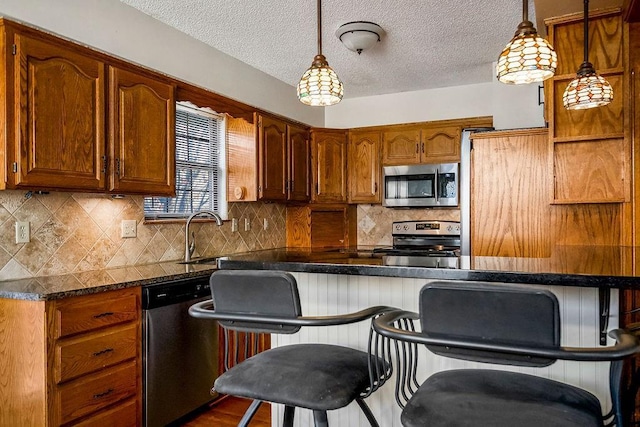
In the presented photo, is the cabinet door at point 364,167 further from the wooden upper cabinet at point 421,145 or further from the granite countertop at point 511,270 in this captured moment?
the granite countertop at point 511,270

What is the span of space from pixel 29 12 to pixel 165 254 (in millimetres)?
1665

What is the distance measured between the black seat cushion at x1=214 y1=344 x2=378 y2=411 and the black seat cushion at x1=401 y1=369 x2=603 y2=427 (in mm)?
196

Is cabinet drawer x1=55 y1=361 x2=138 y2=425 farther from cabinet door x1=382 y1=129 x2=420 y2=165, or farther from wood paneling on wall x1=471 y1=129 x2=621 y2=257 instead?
cabinet door x1=382 y1=129 x2=420 y2=165

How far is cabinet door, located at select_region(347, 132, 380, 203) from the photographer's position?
4.65 metres

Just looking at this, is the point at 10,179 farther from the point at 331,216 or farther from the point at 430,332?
the point at 331,216

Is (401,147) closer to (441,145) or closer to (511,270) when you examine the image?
(441,145)

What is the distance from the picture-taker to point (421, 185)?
4398mm

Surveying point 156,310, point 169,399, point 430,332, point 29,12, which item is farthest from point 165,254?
point 430,332

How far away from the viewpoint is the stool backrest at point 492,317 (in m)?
0.95

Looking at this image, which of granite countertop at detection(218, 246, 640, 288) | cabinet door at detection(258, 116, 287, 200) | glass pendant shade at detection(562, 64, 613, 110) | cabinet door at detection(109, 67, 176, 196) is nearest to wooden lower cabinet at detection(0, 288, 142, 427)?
cabinet door at detection(109, 67, 176, 196)

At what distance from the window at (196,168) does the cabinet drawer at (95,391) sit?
119 centimetres

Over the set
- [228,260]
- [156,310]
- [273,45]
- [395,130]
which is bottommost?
[156,310]

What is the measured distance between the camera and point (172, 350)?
2.53 m

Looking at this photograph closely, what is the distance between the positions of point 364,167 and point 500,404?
3.76 meters
